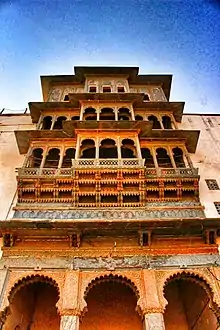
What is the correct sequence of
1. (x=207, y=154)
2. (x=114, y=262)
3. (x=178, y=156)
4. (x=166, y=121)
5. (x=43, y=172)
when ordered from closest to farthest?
1. (x=114, y=262)
2. (x=43, y=172)
3. (x=178, y=156)
4. (x=207, y=154)
5. (x=166, y=121)

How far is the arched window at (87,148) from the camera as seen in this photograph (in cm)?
1138

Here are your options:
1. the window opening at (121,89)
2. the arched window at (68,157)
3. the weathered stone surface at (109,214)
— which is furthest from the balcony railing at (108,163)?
the window opening at (121,89)

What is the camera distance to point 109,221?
28.2 ft

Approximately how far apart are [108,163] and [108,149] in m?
1.90

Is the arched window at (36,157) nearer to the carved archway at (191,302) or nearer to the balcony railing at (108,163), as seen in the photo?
the balcony railing at (108,163)

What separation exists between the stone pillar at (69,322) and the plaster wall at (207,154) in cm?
507

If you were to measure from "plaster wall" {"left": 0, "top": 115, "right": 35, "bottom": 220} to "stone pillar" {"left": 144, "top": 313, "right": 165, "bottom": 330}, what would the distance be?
5.11 metres

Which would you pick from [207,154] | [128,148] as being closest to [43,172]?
[128,148]

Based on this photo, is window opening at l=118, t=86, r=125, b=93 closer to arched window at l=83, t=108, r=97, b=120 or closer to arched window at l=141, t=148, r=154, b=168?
arched window at l=83, t=108, r=97, b=120

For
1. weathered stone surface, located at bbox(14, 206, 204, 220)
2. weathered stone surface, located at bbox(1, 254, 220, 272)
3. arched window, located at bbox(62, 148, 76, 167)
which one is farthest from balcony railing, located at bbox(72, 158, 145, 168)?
weathered stone surface, located at bbox(1, 254, 220, 272)

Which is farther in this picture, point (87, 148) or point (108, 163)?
point (87, 148)

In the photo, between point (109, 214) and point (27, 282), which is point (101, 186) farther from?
point (27, 282)

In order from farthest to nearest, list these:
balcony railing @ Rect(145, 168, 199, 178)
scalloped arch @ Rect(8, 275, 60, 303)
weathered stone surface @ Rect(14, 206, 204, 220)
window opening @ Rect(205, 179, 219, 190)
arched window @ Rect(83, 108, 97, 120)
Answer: arched window @ Rect(83, 108, 97, 120) → window opening @ Rect(205, 179, 219, 190) → balcony railing @ Rect(145, 168, 199, 178) → weathered stone surface @ Rect(14, 206, 204, 220) → scalloped arch @ Rect(8, 275, 60, 303)

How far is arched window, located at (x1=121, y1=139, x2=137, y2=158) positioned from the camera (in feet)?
37.3
